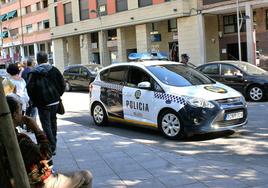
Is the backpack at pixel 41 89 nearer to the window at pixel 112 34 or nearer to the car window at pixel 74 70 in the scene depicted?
the car window at pixel 74 70

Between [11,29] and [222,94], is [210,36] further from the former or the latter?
[11,29]

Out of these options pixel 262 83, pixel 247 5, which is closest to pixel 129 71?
pixel 262 83

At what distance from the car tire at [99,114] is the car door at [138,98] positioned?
3.03ft

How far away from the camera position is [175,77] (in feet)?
33.3

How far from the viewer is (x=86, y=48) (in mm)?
44344

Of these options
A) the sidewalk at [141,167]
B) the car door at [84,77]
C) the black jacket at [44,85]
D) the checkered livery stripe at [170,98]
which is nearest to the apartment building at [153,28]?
the car door at [84,77]

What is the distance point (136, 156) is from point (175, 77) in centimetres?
311

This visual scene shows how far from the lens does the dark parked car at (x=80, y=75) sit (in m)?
24.4

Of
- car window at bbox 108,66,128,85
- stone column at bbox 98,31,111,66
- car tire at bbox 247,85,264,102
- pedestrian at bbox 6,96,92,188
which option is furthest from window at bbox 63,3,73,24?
pedestrian at bbox 6,96,92,188

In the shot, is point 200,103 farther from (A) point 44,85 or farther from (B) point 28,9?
(B) point 28,9

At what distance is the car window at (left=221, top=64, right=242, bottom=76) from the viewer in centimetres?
1638

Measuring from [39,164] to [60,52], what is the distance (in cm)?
4610

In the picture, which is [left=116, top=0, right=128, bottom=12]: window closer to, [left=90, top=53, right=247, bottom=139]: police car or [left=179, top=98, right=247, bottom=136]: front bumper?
[left=90, top=53, right=247, bottom=139]: police car

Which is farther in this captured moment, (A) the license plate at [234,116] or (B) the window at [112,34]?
(B) the window at [112,34]
